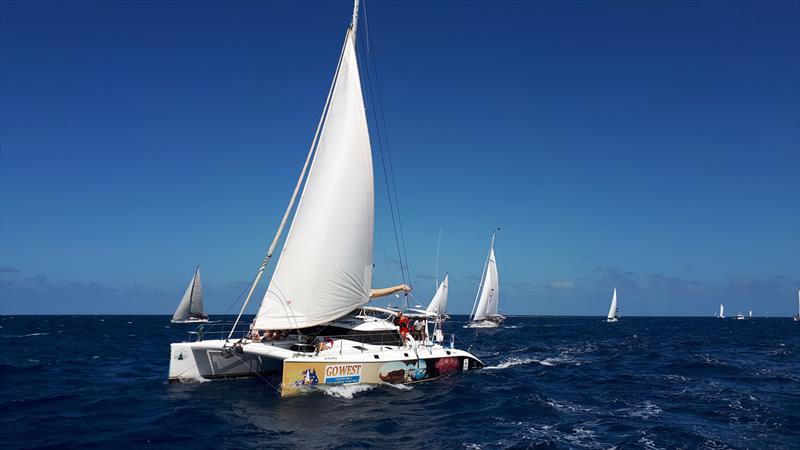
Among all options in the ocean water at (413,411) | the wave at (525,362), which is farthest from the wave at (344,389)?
the wave at (525,362)

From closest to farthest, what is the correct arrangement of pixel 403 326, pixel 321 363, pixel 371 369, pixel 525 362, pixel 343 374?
pixel 321 363
pixel 343 374
pixel 371 369
pixel 403 326
pixel 525 362

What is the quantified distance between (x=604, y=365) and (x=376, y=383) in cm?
1497

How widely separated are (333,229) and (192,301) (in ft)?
170

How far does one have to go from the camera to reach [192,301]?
64.0 meters

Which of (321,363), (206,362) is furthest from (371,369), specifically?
(206,362)

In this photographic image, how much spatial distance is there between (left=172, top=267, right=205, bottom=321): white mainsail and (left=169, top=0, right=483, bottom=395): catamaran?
46911 millimetres

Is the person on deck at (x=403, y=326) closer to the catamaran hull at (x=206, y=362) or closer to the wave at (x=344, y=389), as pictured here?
the wave at (x=344, y=389)

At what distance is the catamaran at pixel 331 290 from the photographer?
18172mm

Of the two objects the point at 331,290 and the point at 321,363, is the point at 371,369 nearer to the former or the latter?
the point at 321,363

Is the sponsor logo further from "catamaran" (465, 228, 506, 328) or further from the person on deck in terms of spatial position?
"catamaran" (465, 228, 506, 328)

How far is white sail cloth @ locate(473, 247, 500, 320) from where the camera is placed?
66.1 metres

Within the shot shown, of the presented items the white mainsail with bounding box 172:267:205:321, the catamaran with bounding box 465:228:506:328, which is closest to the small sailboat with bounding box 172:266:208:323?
the white mainsail with bounding box 172:267:205:321

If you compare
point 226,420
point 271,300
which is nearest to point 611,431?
Result: point 226,420

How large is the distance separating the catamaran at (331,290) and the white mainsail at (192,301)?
4691cm
